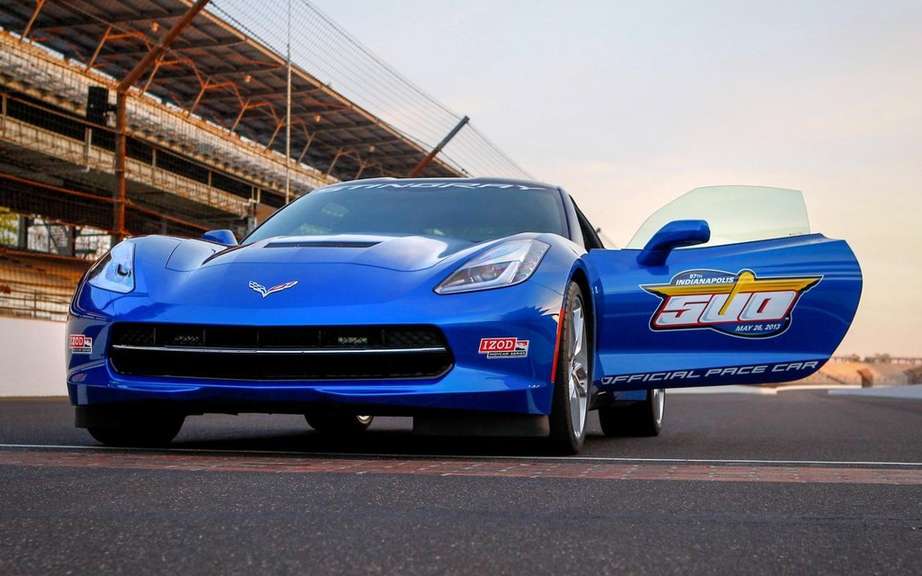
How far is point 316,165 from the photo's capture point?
42.4 meters

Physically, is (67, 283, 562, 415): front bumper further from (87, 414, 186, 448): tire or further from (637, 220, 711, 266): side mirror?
(637, 220, 711, 266): side mirror

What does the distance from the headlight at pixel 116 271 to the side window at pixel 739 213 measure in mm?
2514

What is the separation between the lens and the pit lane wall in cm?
1502

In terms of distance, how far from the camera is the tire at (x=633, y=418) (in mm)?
7238

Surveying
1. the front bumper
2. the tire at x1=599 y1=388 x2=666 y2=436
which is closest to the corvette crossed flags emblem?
the front bumper

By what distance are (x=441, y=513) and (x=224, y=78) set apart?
31.9 m

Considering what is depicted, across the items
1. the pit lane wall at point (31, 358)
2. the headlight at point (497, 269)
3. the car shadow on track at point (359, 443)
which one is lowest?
the pit lane wall at point (31, 358)

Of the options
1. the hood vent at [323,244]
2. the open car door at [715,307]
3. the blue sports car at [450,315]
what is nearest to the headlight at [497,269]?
the blue sports car at [450,315]

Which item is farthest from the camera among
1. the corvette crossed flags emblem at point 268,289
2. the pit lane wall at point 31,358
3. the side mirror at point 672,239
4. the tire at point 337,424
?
the pit lane wall at point 31,358

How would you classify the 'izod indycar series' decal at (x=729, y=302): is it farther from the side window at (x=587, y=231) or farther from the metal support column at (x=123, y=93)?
the metal support column at (x=123, y=93)

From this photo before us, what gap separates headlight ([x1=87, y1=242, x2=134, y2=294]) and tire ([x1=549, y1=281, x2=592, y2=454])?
72.0 inches

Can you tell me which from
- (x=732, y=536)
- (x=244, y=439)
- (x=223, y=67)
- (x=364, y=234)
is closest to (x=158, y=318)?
(x=364, y=234)

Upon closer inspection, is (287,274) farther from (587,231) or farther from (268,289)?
(587,231)

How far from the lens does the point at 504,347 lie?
446 cm
